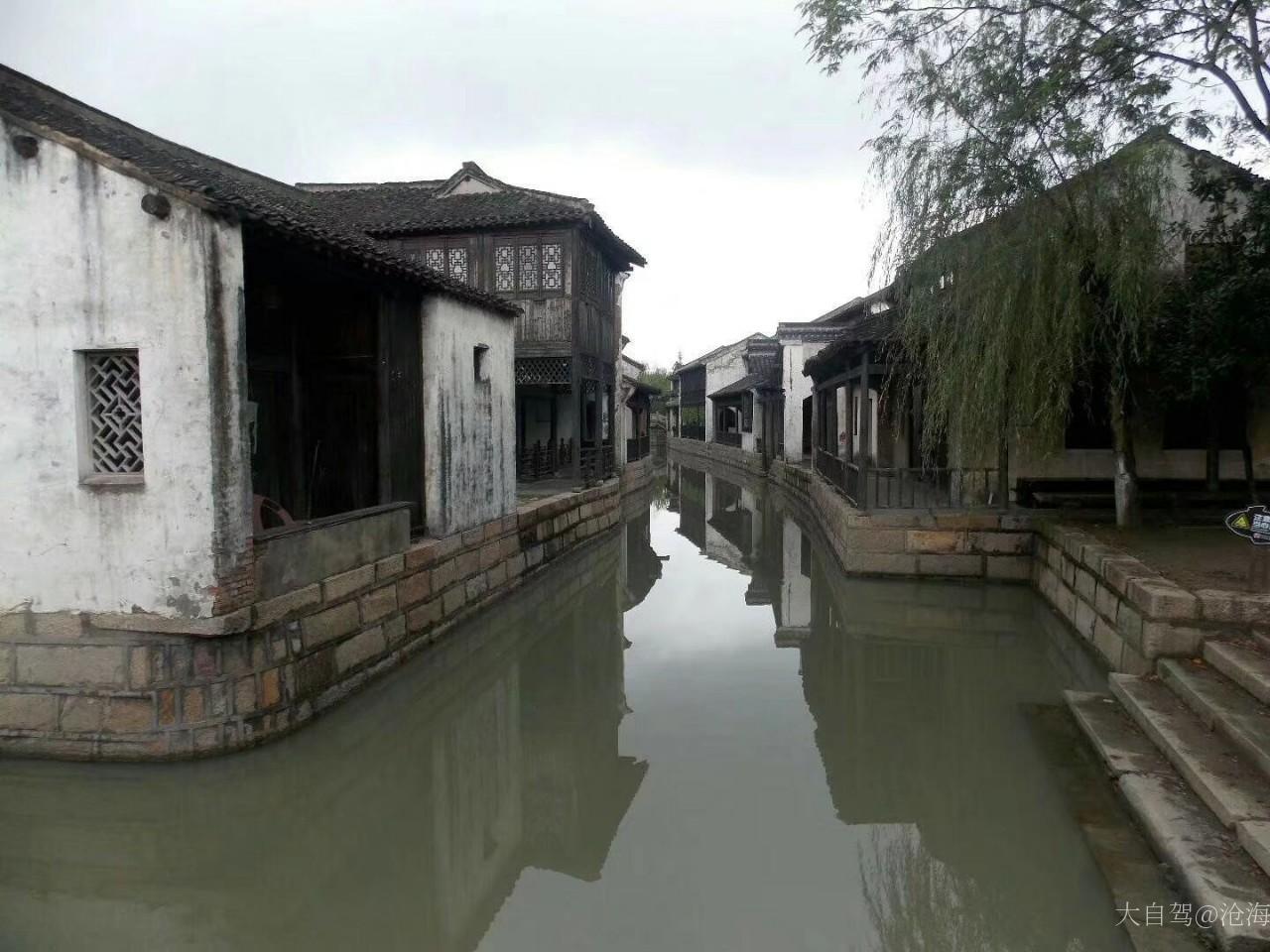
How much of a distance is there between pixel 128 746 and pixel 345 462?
4.23 m

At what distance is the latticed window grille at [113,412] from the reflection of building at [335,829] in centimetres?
195

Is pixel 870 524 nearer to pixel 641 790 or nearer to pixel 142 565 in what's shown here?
pixel 641 790

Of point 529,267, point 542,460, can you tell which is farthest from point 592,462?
point 529,267

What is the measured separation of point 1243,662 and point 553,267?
12395 millimetres

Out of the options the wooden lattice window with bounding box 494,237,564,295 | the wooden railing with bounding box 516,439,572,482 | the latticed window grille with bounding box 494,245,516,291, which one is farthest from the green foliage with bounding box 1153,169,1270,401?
the wooden railing with bounding box 516,439,572,482

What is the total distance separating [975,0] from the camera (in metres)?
8.95

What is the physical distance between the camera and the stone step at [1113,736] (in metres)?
4.70

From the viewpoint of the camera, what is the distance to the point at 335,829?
4855 millimetres

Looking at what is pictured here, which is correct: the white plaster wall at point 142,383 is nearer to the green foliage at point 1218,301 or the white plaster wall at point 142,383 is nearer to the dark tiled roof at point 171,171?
the dark tiled roof at point 171,171

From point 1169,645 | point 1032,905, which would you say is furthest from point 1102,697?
point 1032,905

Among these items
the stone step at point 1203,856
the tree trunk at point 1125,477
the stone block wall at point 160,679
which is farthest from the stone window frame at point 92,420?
the tree trunk at point 1125,477

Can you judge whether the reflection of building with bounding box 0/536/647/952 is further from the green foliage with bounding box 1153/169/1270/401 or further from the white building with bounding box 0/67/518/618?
the green foliage with bounding box 1153/169/1270/401

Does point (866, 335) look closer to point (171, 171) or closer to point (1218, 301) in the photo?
point (1218, 301)

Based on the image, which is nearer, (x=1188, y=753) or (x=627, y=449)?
(x=1188, y=753)
